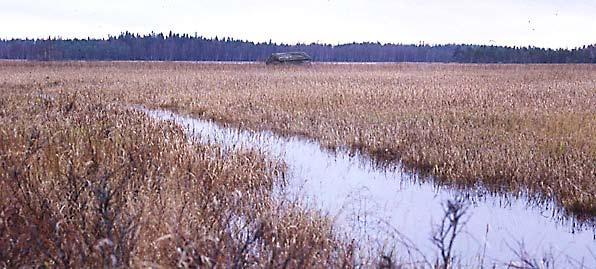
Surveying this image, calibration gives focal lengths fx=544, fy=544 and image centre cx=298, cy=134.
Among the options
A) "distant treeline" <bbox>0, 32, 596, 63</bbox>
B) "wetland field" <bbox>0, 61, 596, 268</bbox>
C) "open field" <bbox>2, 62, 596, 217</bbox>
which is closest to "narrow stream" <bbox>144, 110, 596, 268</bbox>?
"wetland field" <bbox>0, 61, 596, 268</bbox>

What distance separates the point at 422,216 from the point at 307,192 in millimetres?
1439

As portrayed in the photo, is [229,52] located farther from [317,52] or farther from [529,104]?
[529,104]

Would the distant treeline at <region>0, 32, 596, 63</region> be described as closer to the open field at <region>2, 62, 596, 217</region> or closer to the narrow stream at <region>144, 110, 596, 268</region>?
the open field at <region>2, 62, 596, 217</region>

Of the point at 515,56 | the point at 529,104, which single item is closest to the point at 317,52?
the point at 515,56

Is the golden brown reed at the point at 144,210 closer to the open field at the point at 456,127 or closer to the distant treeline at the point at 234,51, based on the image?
the open field at the point at 456,127

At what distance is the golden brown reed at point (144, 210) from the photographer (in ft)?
10.9

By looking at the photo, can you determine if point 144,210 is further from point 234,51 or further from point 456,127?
point 234,51

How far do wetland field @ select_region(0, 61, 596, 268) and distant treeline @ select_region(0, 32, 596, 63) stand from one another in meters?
94.0

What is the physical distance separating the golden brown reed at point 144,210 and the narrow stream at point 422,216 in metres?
0.48

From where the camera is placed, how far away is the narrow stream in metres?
4.62

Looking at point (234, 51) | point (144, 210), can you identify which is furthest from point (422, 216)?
point (234, 51)

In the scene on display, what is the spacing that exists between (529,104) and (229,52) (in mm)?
110290

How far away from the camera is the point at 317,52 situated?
127938 mm

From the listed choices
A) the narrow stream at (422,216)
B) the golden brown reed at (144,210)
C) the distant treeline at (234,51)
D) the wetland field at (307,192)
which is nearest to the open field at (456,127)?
the wetland field at (307,192)
